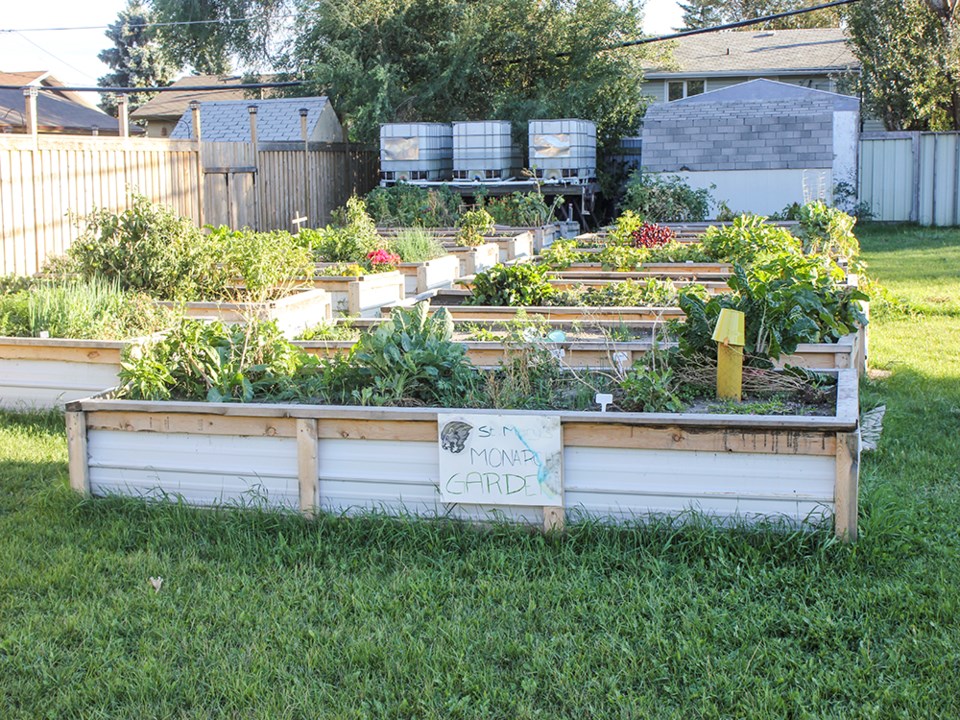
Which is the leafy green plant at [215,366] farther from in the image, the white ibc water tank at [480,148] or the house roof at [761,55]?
the house roof at [761,55]

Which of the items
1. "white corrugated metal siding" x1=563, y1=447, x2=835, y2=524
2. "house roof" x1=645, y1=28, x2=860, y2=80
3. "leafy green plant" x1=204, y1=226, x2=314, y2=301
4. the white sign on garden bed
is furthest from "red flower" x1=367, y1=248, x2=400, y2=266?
"house roof" x1=645, y1=28, x2=860, y2=80

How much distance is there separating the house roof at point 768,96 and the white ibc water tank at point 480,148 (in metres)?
3.85

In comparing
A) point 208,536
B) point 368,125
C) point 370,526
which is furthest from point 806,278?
point 368,125

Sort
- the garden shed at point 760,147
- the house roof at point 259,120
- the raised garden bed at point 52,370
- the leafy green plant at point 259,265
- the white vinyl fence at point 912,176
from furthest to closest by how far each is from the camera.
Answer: the house roof at point 259,120 → the white vinyl fence at point 912,176 → the garden shed at point 760,147 → the leafy green plant at point 259,265 → the raised garden bed at point 52,370

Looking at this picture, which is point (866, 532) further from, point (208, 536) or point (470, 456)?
point (208, 536)

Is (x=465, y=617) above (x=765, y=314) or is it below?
below

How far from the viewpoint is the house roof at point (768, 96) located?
21.3 metres

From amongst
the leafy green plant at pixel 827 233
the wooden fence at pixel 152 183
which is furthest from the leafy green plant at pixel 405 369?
the leafy green plant at pixel 827 233

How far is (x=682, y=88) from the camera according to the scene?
32156mm

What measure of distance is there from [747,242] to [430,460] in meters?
6.29

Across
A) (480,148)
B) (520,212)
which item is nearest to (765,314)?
(520,212)

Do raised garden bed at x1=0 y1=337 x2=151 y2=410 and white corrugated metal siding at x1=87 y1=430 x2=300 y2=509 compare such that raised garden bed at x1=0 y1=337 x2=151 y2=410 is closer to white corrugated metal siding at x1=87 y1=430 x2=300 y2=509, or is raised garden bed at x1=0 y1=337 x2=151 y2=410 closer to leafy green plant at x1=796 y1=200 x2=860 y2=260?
white corrugated metal siding at x1=87 y1=430 x2=300 y2=509

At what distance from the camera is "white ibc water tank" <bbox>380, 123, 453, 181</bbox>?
19.8 meters

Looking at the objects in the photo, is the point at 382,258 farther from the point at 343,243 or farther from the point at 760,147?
the point at 760,147
